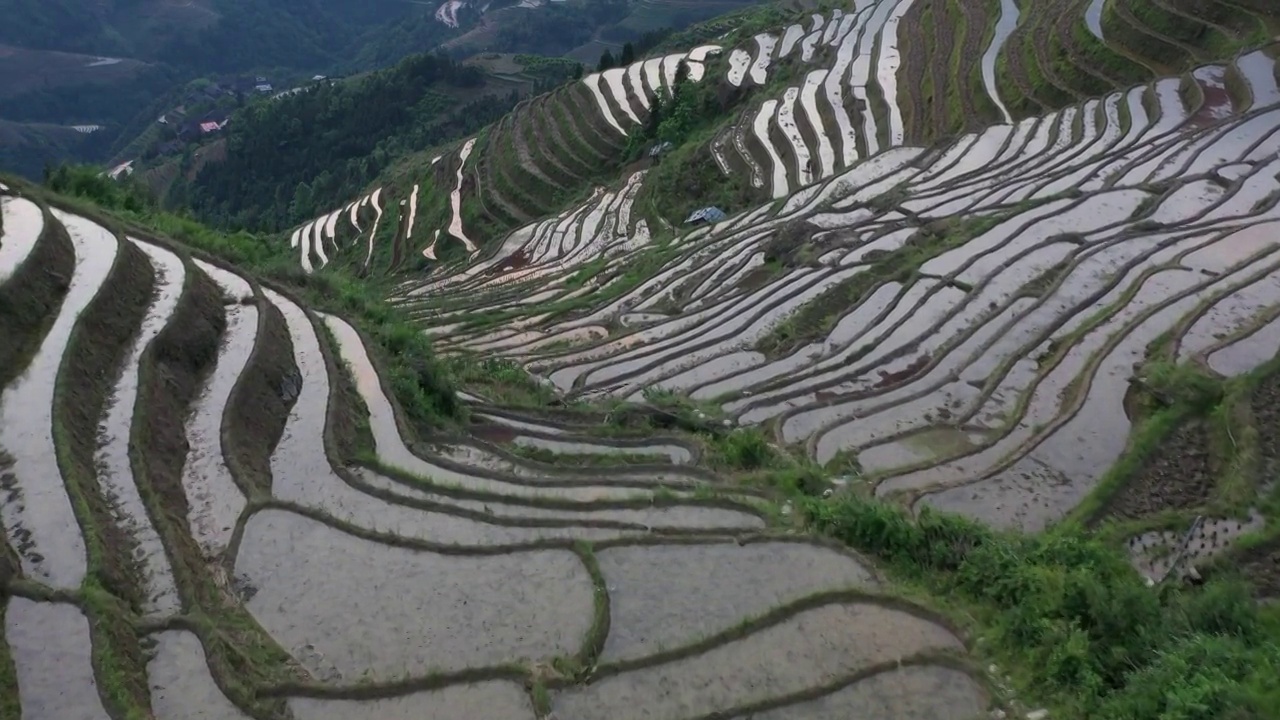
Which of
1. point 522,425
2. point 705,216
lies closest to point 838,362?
point 522,425

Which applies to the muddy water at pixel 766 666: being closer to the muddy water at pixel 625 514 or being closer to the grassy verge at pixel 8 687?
the muddy water at pixel 625 514

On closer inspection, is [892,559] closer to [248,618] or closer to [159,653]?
[248,618]

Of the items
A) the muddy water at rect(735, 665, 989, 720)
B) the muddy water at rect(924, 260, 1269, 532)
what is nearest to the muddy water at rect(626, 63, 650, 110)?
the muddy water at rect(924, 260, 1269, 532)

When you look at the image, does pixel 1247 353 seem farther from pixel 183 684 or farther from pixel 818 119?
pixel 818 119

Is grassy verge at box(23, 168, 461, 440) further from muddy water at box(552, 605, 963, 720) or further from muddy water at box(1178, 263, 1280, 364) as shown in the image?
muddy water at box(1178, 263, 1280, 364)

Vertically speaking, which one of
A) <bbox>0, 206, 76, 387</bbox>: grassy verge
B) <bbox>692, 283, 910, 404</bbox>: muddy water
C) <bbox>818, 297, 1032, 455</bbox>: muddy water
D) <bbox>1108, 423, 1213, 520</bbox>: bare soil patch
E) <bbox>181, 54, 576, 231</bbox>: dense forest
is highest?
<bbox>181, 54, 576, 231</bbox>: dense forest

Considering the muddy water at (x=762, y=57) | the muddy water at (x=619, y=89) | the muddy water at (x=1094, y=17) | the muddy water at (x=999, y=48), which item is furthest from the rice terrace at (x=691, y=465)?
the muddy water at (x=619, y=89)
